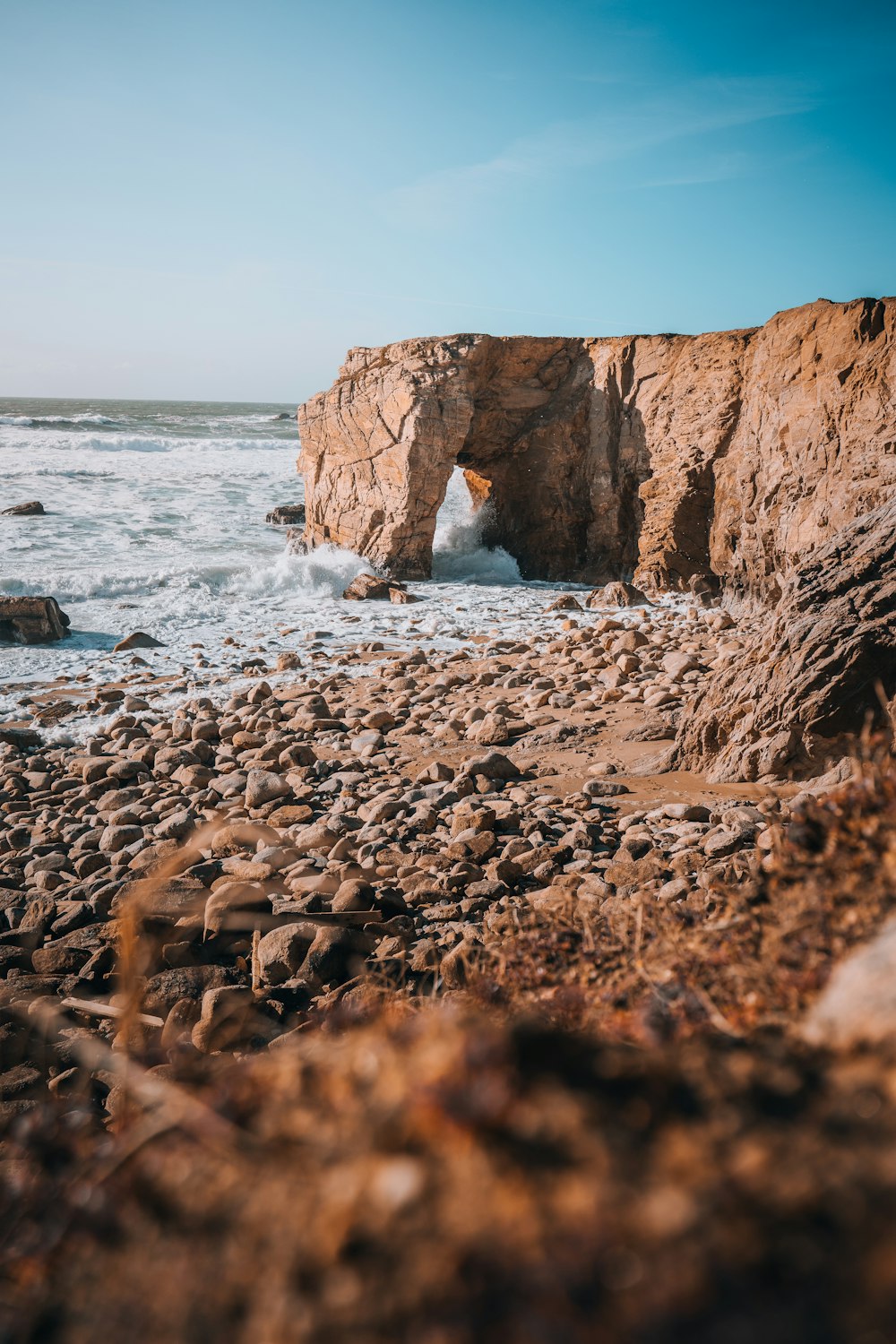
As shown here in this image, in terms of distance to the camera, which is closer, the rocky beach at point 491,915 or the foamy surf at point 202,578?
the rocky beach at point 491,915

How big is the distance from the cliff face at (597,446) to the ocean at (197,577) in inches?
38.2

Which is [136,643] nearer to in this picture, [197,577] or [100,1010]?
[197,577]

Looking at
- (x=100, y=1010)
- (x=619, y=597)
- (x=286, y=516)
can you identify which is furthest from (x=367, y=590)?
(x=100, y=1010)

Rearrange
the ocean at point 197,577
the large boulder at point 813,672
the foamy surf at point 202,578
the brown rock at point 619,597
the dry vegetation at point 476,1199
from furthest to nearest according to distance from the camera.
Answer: the brown rock at point 619,597, the ocean at point 197,577, the foamy surf at point 202,578, the large boulder at point 813,672, the dry vegetation at point 476,1199

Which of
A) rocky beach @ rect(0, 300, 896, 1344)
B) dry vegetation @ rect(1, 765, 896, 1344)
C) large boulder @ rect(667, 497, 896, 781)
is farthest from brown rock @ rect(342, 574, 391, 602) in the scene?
dry vegetation @ rect(1, 765, 896, 1344)

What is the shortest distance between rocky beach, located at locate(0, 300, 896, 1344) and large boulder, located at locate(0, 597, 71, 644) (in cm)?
4

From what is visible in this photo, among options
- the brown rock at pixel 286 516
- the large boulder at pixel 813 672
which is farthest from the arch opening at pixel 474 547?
the large boulder at pixel 813 672

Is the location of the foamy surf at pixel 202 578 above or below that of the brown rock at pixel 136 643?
above

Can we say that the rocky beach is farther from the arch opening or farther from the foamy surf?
the arch opening

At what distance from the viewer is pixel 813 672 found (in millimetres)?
4340

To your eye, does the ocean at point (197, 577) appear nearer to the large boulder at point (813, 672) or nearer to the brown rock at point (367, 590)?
the brown rock at point (367, 590)

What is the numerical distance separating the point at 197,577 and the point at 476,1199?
14.0 meters

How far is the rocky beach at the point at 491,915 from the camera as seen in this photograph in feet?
2.38

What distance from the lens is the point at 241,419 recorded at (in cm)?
4938
